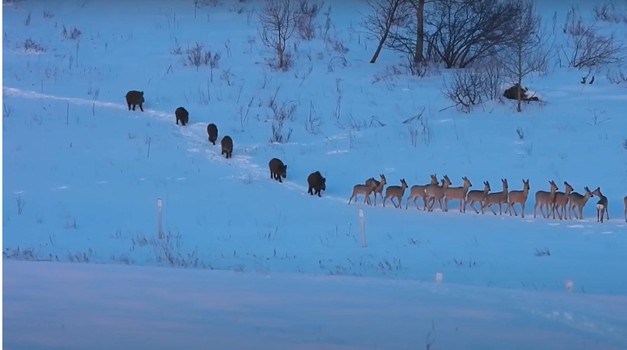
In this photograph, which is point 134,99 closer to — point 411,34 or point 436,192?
point 436,192

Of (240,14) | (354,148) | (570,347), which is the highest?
(240,14)

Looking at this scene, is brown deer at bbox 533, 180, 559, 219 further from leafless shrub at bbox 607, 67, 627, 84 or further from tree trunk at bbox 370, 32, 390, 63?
tree trunk at bbox 370, 32, 390, 63

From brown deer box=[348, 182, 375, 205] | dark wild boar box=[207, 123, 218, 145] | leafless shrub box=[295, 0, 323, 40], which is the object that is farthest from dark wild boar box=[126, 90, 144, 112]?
leafless shrub box=[295, 0, 323, 40]

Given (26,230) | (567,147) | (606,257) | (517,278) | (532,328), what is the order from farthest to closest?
1. (567,147)
2. (26,230)
3. (606,257)
4. (517,278)
5. (532,328)

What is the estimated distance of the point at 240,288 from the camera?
35.3 ft

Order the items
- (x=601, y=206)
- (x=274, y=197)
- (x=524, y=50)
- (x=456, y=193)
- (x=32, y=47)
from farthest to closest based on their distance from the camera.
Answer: (x=32, y=47), (x=524, y=50), (x=274, y=197), (x=456, y=193), (x=601, y=206)

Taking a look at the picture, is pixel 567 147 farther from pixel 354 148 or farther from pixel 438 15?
pixel 438 15

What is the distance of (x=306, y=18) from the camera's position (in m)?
39.8

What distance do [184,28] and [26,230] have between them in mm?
21391

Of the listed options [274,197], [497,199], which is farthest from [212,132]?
[497,199]

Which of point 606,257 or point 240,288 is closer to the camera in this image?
point 240,288

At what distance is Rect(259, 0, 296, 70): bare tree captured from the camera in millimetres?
34597

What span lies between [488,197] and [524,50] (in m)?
11.9

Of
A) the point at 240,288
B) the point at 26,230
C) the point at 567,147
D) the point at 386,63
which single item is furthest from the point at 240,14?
the point at 240,288
